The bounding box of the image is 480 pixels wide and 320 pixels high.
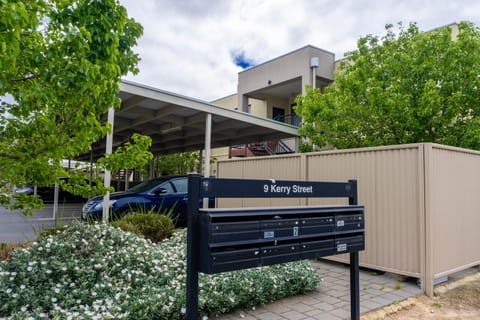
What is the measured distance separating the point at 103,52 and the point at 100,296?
7.36 ft

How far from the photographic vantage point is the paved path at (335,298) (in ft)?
11.0

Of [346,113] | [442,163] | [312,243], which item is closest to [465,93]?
[346,113]

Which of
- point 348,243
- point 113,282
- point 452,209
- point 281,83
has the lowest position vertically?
point 113,282

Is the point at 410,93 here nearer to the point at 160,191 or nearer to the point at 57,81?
the point at 160,191

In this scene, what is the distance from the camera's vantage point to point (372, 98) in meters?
7.79

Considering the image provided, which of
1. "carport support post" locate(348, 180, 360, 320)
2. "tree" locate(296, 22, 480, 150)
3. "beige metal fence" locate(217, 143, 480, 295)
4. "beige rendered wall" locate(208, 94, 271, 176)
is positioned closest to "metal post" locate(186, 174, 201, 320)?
"carport support post" locate(348, 180, 360, 320)

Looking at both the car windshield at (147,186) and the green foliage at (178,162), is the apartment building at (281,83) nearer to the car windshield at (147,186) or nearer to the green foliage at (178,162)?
the green foliage at (178,162)

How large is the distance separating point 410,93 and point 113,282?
7.28 m

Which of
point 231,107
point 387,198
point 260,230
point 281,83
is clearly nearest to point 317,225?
point 260,230

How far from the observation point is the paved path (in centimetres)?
335

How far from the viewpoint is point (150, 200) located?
7.80m

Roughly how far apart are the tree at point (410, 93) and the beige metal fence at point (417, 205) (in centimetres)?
222

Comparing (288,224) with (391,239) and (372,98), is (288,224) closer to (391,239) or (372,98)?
(391,239)

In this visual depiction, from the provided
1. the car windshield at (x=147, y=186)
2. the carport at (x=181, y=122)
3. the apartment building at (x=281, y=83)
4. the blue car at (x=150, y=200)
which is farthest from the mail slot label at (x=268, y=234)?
the apartment building at (x=281, y=83)
